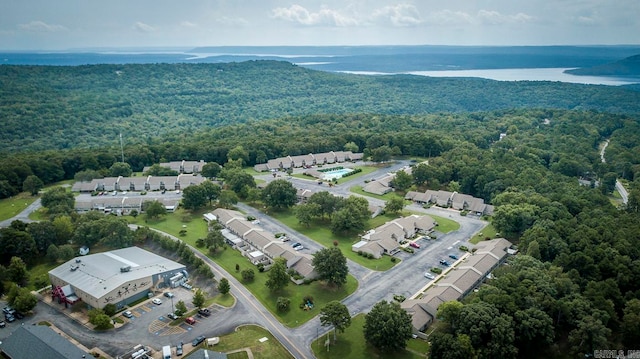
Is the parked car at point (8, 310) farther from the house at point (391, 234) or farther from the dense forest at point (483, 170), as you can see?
the house at point (391, 234)

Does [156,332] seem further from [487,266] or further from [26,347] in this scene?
[487,266]

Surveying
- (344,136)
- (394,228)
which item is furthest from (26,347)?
(344,136)

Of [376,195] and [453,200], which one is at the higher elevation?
[453,200]

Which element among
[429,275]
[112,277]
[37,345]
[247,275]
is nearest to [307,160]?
[247,275]

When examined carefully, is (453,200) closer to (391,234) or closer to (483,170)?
(483,170)

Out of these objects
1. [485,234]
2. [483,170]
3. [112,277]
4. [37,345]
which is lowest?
[485,234]

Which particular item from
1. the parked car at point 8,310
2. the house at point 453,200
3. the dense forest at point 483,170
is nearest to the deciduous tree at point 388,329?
the dense forest at point 483,170

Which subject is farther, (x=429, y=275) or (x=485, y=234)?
(x=485, y=234)
